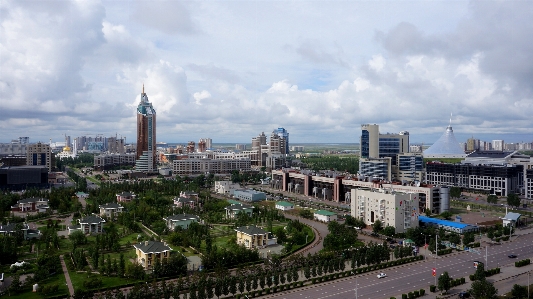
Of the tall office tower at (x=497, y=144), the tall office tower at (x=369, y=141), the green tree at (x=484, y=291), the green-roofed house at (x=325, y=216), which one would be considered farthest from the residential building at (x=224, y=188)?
the tall office tower at (x=497, y=144)

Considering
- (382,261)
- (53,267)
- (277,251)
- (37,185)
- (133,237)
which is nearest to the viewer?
(53,267)

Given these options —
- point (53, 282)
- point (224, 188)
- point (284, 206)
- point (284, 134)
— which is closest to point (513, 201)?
point (284, 206)

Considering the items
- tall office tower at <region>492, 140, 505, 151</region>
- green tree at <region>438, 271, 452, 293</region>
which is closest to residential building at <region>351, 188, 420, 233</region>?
green tree at <region>438, 271, 452, 293</region>

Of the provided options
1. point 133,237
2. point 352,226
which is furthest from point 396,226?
point 133,237

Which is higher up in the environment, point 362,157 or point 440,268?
point 362,157

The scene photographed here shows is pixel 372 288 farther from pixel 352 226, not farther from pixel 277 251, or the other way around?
pixel 352 226

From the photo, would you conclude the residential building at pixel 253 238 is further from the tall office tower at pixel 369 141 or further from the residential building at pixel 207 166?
the residential building at pixel 207 166

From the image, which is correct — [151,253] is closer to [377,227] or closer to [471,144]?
[377,227]

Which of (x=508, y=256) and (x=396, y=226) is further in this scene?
(x=396, y=226)
